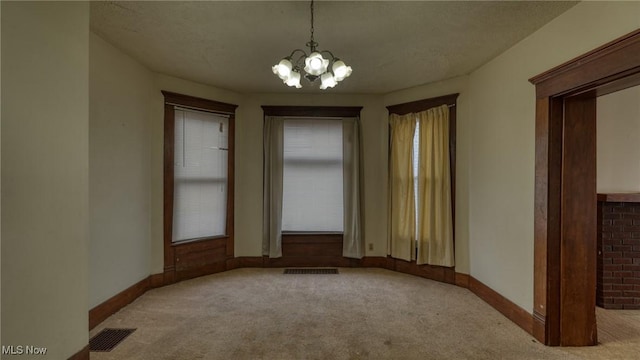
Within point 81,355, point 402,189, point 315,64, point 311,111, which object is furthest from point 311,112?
point 81,355

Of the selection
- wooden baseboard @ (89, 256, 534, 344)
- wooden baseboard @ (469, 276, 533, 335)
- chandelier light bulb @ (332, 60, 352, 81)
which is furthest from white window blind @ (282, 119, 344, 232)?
chandelier light bulb @ (332, 60, 352, 81)

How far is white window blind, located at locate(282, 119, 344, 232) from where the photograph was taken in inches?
184

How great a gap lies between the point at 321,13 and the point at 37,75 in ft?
5.84

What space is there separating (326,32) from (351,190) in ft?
7.91

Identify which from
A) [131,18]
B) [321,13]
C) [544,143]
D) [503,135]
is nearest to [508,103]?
[503,135]

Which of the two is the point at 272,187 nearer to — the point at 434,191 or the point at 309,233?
the point at 309,233

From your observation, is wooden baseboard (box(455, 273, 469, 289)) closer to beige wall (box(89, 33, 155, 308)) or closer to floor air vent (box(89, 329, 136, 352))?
floor air vent (box(89, 329, 136, 352))

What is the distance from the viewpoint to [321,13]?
2395 millimetres

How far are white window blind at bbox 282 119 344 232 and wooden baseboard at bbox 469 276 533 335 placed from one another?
191 centimetres

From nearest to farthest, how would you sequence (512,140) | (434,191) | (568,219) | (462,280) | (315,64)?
(315,64)
(568,219)
(512,140)
(462,280)
(434,191)

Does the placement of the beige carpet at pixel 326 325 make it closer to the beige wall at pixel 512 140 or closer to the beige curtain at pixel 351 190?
the beige wall at pixel 512 140

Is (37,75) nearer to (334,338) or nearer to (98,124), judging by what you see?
(98,124)

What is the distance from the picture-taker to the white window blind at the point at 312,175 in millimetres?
4684

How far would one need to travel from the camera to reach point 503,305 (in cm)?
305
